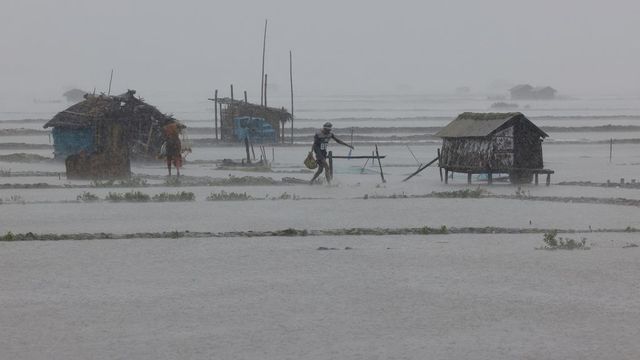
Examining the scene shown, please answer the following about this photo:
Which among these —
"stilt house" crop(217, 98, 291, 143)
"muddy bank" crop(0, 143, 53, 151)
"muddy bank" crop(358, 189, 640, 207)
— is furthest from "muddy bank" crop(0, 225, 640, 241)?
"muddy bank" crop(0, 143, 53, 151)

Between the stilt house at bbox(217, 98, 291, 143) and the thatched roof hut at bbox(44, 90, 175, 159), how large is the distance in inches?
400

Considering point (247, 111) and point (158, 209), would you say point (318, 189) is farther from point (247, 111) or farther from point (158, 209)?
point (247, 111)

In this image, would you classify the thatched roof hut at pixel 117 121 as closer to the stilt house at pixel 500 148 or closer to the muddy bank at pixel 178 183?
the muddy bank at pixel 178 183

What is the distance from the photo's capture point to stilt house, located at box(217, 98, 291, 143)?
5288cm

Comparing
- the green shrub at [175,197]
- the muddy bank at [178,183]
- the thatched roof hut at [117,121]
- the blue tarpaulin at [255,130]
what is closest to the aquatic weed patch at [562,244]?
the green shrub at [175,197]

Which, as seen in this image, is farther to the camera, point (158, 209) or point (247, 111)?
point (247, 111)

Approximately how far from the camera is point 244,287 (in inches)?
466

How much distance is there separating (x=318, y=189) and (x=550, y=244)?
11.8 metres

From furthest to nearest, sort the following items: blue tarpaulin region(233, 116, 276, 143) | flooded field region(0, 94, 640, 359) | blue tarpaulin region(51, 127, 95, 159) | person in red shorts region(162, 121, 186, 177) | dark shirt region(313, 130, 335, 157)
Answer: blue tarpaulin region(233, 116, 276, 143), blue tarpaulin region(51, 127, 95, 159), person in red shorts region(162, 121, 186, 177), dark shirt region(313, 130, 335, 157), flooded field region(0, 94, 640, 359)

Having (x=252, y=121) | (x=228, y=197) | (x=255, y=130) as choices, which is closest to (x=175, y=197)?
(x=228, y=197)

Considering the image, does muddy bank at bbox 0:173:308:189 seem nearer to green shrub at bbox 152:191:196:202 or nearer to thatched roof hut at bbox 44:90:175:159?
green shrub at bbox 152:191:196:202

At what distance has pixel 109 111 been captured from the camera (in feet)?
128

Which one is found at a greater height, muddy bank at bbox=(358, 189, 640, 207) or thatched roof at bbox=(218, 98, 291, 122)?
thatched roof at bbox=(218, 98, 291, 122)

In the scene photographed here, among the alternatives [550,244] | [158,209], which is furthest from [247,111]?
[550,244]
